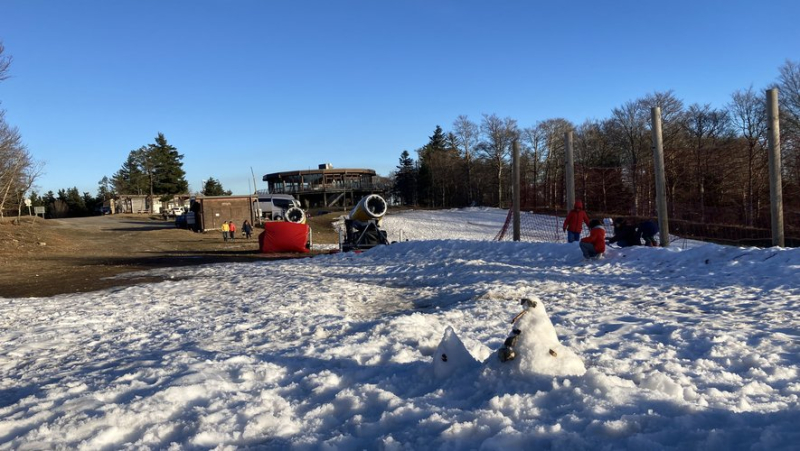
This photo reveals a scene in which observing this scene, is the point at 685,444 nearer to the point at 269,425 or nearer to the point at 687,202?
the point at 269,425

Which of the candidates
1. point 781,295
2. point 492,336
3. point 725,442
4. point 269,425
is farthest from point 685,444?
point 781,295

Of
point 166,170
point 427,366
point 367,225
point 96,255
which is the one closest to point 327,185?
point 166,170

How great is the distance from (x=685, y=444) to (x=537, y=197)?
738 inches

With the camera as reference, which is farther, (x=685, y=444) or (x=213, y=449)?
(x=213, y=449)

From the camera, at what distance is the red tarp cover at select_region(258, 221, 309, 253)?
20953mm

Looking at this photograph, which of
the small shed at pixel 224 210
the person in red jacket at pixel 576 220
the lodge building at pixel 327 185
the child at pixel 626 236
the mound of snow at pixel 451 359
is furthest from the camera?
the lodge building at pixel 327 185

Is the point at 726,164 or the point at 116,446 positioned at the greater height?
the point at 726,164

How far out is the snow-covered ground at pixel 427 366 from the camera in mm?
3103

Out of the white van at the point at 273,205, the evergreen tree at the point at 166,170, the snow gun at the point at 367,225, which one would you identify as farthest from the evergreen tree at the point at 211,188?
the snow gun at the point at 367,225

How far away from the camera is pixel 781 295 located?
6840 mm

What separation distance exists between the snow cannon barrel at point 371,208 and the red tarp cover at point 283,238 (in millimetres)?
3139

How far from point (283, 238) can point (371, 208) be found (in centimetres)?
427

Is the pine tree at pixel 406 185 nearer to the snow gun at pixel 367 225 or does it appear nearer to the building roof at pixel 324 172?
the building roof at pixel 324 172

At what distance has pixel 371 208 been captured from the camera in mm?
19203
